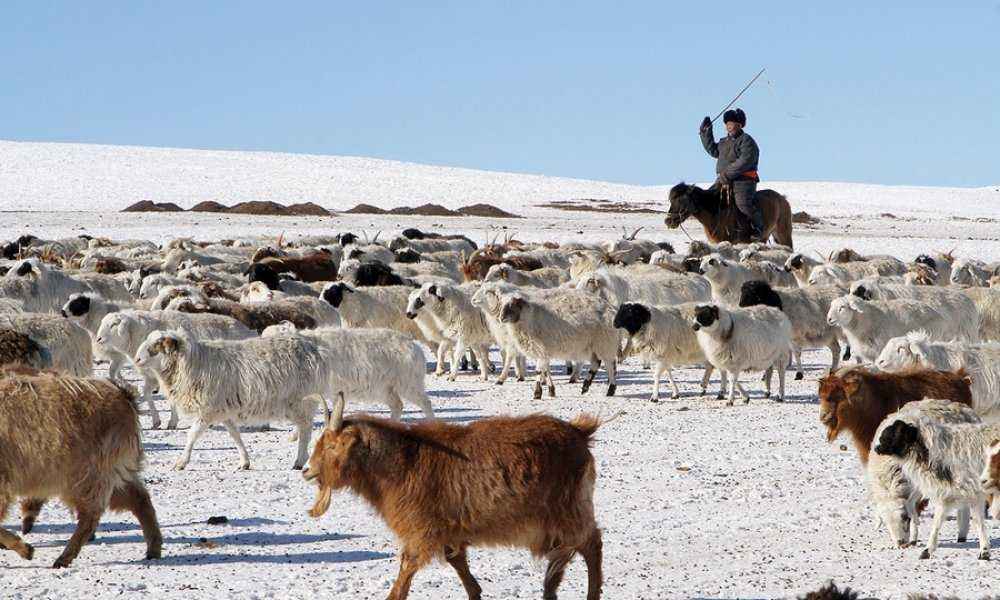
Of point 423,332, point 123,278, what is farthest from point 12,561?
point 123,278

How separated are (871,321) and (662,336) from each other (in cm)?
245

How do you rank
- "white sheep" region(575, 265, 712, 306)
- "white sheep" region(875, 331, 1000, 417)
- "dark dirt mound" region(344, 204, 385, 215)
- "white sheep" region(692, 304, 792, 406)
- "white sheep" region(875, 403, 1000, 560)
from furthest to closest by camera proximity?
"dark dirt mound" region(344, 204, 385, 215), "white sheep" region(575, 265, 712, 306), "white sheep" region(692, 304, 792, 406), "white sheep" region(875, 331, 1000, 417), "white sheep" region(875, 403, 1000, 560)

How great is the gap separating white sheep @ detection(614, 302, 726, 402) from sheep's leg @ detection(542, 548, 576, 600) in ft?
27.4

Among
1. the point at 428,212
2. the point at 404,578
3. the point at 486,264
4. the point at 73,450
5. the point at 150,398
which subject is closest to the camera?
the point at 404,578

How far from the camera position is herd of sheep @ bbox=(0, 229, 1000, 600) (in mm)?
7031

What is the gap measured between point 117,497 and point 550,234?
3536 cm

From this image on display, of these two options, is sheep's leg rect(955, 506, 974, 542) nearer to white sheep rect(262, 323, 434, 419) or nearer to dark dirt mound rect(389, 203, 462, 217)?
white sheep rect(262, 323, 434, 419)

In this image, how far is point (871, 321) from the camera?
16.0 meters

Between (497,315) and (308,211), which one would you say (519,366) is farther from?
(308,211)

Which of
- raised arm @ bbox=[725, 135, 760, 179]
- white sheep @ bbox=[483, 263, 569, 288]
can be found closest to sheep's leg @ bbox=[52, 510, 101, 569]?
white sheep @ bbox=[483, 263, 569, 288]

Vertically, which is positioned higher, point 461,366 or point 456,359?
point 456,359

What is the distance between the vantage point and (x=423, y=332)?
17891 mm

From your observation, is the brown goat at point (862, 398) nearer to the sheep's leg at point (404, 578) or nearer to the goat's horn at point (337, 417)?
the sheep's leg at point (404, 578)

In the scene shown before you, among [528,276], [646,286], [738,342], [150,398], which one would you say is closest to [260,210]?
[528,276]
